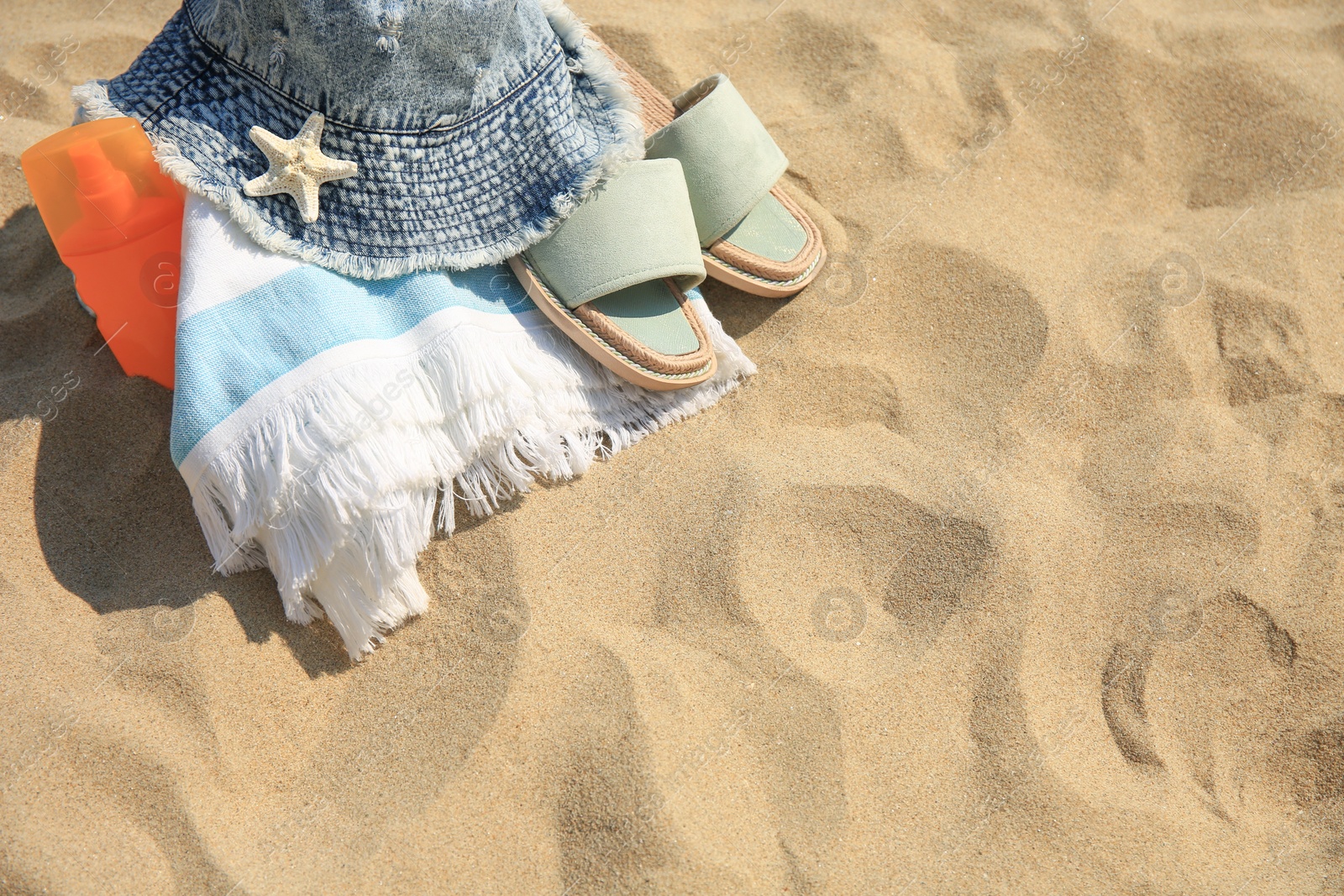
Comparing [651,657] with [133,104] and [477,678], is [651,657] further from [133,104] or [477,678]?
[133,104]

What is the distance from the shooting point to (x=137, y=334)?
73.1 inches

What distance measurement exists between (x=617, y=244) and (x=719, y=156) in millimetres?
345

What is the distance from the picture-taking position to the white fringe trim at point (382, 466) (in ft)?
5.39

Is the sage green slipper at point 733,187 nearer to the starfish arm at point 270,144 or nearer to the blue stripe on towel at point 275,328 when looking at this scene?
the blue stripe on towel at point 275,328

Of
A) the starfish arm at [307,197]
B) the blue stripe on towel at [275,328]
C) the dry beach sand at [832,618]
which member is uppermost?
the starfish arm at [307,197]

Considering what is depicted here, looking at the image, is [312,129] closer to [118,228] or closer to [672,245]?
[118,228]

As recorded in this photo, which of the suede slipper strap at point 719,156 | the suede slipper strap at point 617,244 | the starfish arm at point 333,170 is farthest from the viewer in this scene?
the suede slipper strap at point 719,156

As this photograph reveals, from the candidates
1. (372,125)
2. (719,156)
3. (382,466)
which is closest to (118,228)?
(372,125)

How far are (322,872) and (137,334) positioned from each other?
45.6 inches

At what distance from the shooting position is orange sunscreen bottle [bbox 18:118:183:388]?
170cm

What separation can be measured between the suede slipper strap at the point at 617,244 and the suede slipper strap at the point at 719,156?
0.12 meters

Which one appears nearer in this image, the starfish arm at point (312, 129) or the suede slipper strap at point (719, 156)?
the starfish arm at point (312, 129)

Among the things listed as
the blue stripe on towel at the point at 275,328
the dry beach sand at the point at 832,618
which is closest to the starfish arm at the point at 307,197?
the blue stripe on towel at the point at 275,328

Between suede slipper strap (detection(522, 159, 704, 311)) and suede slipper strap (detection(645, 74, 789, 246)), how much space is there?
0.41 ft
